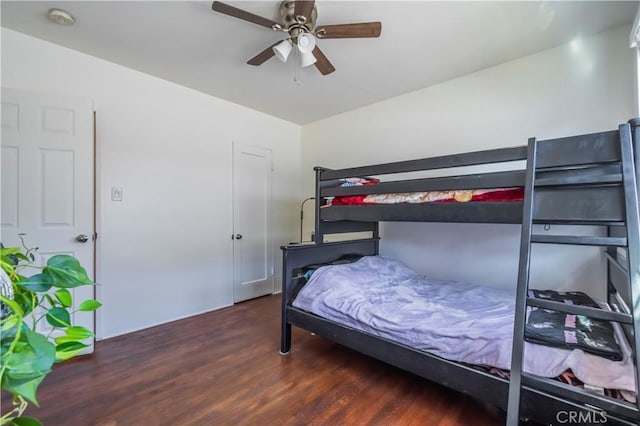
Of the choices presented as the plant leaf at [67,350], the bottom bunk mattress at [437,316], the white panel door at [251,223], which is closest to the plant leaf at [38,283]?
the plant leaf at [67,350]

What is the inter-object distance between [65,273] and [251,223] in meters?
3.26

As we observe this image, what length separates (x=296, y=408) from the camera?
5.58 feet

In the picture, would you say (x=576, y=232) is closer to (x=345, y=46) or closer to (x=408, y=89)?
(x=408, y=89)

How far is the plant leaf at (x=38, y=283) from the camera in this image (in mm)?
583

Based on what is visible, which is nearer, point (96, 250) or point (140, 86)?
point (96, 250)

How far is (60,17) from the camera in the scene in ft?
6.67

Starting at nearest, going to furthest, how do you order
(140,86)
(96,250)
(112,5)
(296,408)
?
(296,408) → (112,5) → (96,250) → (140,86)

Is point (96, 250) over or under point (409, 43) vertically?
under

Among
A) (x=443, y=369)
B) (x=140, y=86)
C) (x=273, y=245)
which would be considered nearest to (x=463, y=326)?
(x=443, y=369)

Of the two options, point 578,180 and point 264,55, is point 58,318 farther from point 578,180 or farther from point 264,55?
point 264,55

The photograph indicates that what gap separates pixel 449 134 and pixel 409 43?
3.47 feet

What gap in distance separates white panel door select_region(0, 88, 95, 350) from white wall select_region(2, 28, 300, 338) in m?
0.20

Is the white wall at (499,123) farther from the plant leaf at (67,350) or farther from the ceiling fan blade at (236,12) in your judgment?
the plant leaf at (67,350)

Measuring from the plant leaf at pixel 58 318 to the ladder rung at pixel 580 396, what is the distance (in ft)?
5.62
